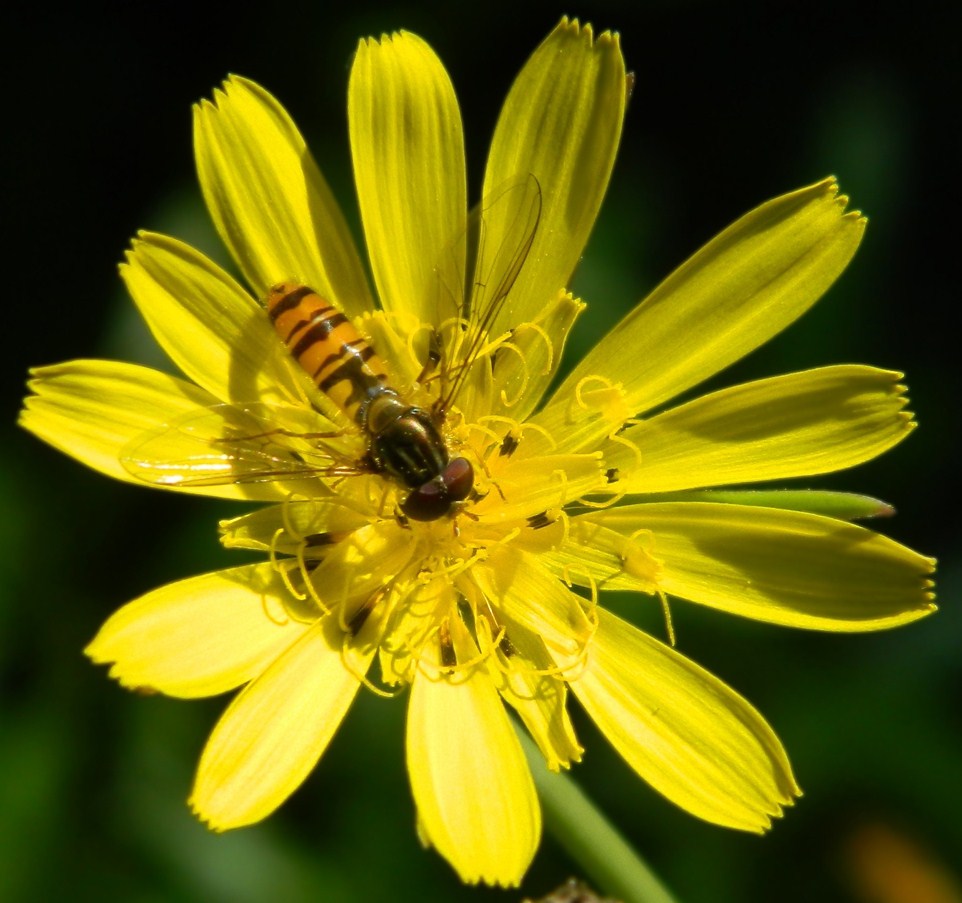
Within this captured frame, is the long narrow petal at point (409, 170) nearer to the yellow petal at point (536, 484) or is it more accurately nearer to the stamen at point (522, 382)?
the stamen at point (522, 382)

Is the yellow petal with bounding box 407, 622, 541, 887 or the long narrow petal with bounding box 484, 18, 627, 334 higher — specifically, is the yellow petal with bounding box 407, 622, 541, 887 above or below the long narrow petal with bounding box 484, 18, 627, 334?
below

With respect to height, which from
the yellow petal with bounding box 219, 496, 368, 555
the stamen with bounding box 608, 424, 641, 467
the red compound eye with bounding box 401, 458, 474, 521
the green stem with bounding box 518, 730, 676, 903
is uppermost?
the yellow petal with bounding box 219, 496, 368, 555

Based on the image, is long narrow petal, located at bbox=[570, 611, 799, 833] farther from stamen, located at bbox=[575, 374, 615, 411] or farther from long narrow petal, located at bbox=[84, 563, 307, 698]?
long narrow petal, located at bbox=[84, 563, 307, 698]

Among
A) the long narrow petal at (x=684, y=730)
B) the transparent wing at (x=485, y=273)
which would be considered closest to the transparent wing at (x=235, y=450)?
the transparent wing at (x=485, y=273)

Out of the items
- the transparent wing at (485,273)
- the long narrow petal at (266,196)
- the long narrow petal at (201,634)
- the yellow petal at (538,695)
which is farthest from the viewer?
the transparent wing at (485,273)

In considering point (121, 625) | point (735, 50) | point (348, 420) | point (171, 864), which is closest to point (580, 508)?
point (348, 420)

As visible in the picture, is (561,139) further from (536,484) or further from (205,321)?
(205,321)

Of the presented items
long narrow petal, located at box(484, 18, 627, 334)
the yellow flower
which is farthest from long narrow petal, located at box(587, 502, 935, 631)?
long narrow petal, located at box(484, 18, 627, 334)
